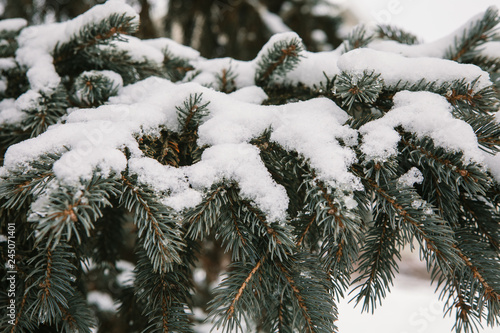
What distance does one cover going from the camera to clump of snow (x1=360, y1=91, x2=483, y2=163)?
28.6 inches

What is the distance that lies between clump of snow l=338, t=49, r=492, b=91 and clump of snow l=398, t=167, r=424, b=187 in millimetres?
257

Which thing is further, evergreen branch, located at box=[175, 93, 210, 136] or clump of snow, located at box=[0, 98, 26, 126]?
clump of snow, located at box=[0, 98, 26, 126]

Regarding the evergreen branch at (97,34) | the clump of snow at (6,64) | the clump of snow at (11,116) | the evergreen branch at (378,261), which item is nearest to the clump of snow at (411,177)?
the evergreen branch at (378,261)

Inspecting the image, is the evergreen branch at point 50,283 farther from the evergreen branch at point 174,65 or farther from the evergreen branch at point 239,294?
the evergreen branch at point 174,65

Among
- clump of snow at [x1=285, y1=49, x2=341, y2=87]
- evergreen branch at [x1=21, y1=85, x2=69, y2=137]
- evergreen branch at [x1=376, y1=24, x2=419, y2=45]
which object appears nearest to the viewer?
evergreen branch at [x1=21, y1=85, x2=69, y2=137]

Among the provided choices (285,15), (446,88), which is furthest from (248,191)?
(285,15)

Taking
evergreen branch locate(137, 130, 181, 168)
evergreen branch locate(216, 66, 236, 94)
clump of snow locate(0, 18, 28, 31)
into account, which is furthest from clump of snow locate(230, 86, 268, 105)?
clump of snow locate(0, 18, 28, 31)

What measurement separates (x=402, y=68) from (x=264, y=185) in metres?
0.53

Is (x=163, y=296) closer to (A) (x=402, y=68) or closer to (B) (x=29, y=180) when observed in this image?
(B) (x=29, y=180)

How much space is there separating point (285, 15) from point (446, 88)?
2160 mm

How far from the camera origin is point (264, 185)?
29.7 inches

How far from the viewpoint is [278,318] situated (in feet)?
2.68

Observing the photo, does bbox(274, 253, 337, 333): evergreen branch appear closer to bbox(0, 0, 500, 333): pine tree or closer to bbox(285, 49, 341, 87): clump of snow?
bbox(0, 0, 500, 333): pine tree

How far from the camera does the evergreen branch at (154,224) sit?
0.69 meters
